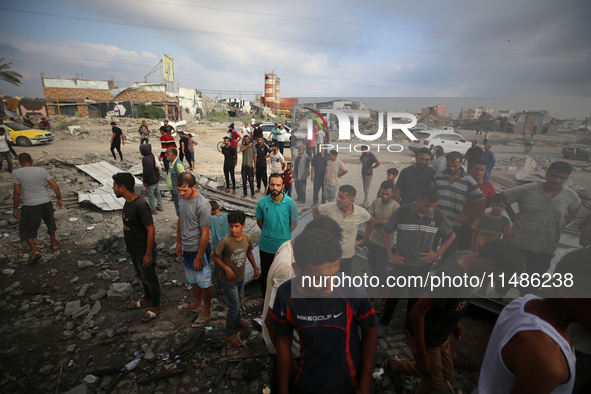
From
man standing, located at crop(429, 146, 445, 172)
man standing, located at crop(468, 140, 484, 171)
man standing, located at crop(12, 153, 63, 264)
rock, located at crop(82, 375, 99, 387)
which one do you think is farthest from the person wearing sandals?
man standing, located at crop(12, 153, 63, 264)

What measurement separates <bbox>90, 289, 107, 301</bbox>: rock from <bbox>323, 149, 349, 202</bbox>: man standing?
3.32m

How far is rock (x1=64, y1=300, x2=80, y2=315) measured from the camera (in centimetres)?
320

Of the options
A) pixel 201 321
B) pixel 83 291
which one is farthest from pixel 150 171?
pixel 201 321

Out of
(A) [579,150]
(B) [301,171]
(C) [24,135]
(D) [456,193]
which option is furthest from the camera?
(C) [24,135]

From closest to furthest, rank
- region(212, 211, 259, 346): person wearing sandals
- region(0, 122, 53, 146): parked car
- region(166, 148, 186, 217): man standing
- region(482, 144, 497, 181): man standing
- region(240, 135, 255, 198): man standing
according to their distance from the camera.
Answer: region(482, 144, 497, 181): man standing → region(212, 211, 259, 346): person wearing sandals → region(166, 148, 186, 217): man standing → region(240, 135, 255, 198): man standing → region(0, 122, 53, 146): parked car

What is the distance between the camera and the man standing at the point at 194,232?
285 cm

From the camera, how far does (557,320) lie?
113cm

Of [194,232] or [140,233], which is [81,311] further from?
[194,232]

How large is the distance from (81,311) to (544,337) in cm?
433

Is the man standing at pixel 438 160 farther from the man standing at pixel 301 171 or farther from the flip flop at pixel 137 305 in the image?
the flip flop at pixel 137 305

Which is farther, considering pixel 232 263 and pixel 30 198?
pixel 30 198

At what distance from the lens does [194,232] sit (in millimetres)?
2895

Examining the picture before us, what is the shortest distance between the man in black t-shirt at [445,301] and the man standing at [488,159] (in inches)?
24.8

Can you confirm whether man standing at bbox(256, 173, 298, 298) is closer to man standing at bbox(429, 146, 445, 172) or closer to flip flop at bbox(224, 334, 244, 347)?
flip flop at bbox(224, 334, 244, 347)
